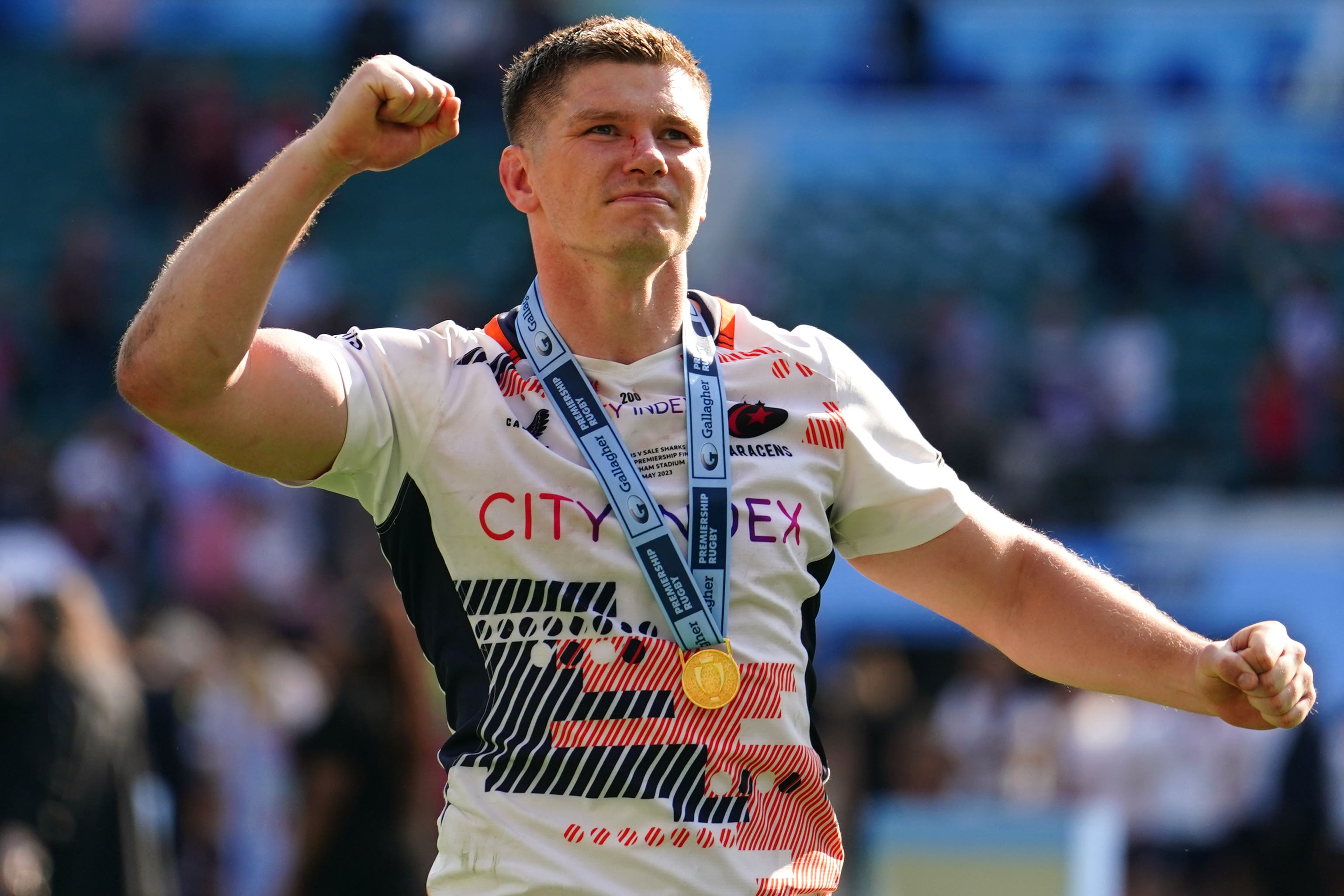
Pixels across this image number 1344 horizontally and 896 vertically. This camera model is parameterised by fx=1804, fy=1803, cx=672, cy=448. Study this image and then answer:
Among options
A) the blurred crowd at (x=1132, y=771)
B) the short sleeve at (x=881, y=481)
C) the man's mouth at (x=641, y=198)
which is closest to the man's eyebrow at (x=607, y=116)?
the man's mouth at (x=641, y=198)

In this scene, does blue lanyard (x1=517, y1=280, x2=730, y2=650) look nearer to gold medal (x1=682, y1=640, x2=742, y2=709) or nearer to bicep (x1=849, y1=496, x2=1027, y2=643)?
gold medal (x1=682, y1=640, x2=742, y2=709)

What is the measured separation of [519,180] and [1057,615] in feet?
3.87

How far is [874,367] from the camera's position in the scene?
47.7 ft

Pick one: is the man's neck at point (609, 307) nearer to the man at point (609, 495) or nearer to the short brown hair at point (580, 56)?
the man at point (609, 495)

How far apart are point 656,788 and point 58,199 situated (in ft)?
57.1

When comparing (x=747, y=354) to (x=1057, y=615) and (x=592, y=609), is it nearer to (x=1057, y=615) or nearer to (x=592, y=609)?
(x=592, y=609)

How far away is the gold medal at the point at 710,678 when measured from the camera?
2.73m

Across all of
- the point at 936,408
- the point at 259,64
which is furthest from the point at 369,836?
the point at 259,64

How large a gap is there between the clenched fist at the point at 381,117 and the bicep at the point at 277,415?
28 centimetres

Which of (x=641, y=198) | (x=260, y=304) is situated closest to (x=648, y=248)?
(x=641, y=198)

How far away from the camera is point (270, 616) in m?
11.7

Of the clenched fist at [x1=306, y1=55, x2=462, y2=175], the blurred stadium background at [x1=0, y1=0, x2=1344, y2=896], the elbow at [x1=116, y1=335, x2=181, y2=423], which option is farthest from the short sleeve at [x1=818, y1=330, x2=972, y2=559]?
the blurred stadium background at [x1=0, y1=0, x2=1344, y2=896]

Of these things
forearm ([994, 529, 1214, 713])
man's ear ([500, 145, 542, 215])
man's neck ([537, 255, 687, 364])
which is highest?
man's ear ([500, 145, 542, 215])

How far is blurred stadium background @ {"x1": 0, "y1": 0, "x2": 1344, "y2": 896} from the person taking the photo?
23.2ft
